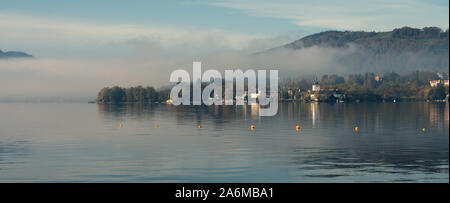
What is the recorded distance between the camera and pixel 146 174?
4353 cm

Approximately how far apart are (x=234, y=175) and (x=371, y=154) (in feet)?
69.5

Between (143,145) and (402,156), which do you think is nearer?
(402,156)

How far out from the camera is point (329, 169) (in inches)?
1815

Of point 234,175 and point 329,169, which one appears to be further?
point 329,169

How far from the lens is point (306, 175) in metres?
43.1

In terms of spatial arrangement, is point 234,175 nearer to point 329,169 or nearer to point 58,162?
point 329,169
